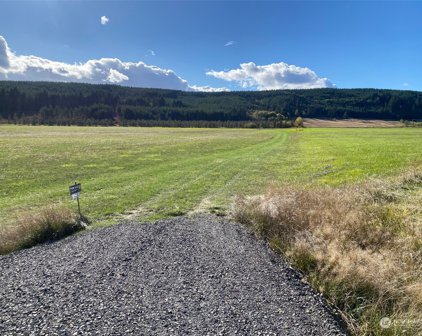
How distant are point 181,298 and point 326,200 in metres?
7.07

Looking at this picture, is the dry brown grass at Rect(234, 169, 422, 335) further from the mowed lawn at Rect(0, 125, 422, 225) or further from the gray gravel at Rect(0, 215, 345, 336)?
the mowed lawn at Rect(0, 125, 422, 225)

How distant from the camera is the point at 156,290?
7242 mm

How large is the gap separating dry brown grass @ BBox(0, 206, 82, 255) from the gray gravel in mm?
717

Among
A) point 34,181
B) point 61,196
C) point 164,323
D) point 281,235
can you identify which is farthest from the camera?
point 34,181

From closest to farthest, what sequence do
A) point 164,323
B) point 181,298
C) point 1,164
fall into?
point 164,323 < point 181,298 < point 1,164

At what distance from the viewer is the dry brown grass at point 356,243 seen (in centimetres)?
661

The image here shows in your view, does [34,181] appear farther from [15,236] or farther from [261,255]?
[261,255]

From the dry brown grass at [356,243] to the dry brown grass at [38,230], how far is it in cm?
630

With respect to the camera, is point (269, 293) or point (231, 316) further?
point (269, 293)

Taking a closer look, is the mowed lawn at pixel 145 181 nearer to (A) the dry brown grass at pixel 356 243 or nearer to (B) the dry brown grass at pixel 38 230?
(B) the dry brown grass at pixel 38 230

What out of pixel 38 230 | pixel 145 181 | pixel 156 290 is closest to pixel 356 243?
pixel 156 290

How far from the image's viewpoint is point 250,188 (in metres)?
19.2

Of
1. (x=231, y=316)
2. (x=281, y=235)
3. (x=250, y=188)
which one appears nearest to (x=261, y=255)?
(x=281, y=235)

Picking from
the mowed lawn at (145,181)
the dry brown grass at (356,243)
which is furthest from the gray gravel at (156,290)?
the mowed lawn at (145,181)
